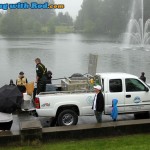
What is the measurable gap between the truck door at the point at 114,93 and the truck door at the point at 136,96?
187 millimetres

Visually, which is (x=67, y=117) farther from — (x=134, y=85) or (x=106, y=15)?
(x=106, y=15)

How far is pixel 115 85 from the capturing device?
37.1ft

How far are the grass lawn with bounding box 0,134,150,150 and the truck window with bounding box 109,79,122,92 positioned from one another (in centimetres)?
232

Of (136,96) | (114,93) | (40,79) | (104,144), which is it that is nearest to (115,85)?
(114,93)

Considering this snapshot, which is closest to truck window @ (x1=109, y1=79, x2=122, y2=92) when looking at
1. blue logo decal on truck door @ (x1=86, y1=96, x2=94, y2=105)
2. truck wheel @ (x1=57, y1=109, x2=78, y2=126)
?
blue logo decal on truck door @ (x1=86, y1=96, x2=94, y2=105)

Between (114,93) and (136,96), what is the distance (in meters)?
0.79

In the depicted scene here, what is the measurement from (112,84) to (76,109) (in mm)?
1457

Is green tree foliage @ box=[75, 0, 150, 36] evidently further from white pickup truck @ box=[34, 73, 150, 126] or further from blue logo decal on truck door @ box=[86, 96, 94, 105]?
blue logo decal on truck door @ box=[86, 96, 94, 105]

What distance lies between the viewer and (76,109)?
36.2 ft

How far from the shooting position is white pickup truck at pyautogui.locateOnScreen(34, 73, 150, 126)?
10.6 meters

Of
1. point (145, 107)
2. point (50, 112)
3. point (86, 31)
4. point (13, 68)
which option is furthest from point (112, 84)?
point (86, 31)

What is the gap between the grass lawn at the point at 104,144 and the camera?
323 inches

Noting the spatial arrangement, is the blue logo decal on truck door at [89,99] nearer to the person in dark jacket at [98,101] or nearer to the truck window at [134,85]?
the person in dark jacket at [98,101]

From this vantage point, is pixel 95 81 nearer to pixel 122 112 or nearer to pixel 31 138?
pixel 122 112
